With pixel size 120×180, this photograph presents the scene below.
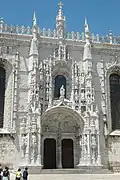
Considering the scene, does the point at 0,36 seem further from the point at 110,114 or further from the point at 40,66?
the point at 110,114

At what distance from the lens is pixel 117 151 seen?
23.0 metres

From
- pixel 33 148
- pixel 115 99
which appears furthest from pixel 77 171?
pixel 115 99

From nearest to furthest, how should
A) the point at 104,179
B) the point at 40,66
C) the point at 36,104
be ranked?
the point at 104,179 → the point at 36,104 → the point at 40,66

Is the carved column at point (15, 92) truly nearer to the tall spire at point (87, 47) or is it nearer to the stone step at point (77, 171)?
the stone step at point (77, 171)

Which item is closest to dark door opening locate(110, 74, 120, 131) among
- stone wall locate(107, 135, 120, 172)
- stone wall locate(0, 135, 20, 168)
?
stone wall locate(107, 135, 120, 172)

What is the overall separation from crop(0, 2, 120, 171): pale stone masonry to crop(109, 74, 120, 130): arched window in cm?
9

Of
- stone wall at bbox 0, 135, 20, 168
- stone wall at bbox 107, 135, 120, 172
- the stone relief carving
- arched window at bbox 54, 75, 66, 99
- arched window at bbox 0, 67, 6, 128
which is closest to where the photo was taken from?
the stone relief carving

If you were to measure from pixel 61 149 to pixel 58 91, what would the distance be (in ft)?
14.6

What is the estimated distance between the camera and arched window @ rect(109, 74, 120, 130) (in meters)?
24.1

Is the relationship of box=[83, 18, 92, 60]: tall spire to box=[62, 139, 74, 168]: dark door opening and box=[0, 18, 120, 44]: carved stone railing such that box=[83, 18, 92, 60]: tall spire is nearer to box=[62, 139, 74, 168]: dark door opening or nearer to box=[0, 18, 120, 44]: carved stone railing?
box=[0, 18, 120, 44]: carved stone railing

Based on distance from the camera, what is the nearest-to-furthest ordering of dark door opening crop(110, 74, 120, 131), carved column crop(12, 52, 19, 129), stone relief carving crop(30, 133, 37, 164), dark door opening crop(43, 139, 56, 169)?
stone relief carving crop(30, 133, 37, 164) → carved column crop(12, 52, 19, 129) → dark door opening crop(43, 139, 56, 169) → dark door opening crop(110, 74, 120, 131)

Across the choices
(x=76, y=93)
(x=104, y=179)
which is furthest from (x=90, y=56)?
(x=104, y=179)

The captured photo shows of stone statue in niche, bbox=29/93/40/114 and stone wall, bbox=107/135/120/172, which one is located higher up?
stone statue in niche, bbox=29/93/40/114

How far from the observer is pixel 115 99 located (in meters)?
24.7
